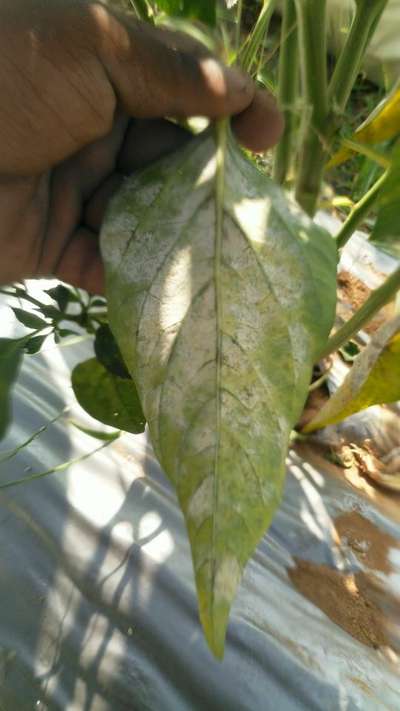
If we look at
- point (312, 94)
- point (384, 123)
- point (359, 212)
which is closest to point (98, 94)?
point (312, 94)

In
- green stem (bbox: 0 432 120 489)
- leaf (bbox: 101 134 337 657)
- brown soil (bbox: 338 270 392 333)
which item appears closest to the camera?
leaf (bbox: 101 134 337 657)

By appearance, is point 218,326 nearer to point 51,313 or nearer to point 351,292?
point 51,313

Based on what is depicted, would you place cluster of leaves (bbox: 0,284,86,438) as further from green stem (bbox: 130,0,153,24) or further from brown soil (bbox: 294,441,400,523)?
brown soil (bbox: 294,441,400,523)

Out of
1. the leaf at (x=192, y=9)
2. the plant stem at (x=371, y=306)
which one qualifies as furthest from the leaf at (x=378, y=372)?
the leaf at (x=192, y=9)

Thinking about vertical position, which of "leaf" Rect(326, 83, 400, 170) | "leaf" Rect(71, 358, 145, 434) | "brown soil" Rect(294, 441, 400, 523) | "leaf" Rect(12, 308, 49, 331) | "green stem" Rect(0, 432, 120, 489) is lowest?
"green stem" Rect(0, 432, 120, 489)

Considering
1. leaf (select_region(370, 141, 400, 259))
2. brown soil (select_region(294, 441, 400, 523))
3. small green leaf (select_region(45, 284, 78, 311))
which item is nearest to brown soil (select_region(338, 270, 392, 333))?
brown soil (select_region(294, 441, 400, 523))

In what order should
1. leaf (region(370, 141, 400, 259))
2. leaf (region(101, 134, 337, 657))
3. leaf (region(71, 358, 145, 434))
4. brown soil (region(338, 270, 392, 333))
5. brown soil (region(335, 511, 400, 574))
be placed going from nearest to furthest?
leaf (region(101, 134, 337, 657)) → leaf (region(370, 141, 400, 259)) → leaf (region(71, 358, 145, 434)) → brown soil (region(335, 511, 400, 574)) → brown soil (region(338, 270, 392, 333))

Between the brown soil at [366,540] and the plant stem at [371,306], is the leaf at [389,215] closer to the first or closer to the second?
the plant stem at [371,306]

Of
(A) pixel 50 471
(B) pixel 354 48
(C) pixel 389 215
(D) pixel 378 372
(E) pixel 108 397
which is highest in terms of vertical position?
(B) pixel 354 48
